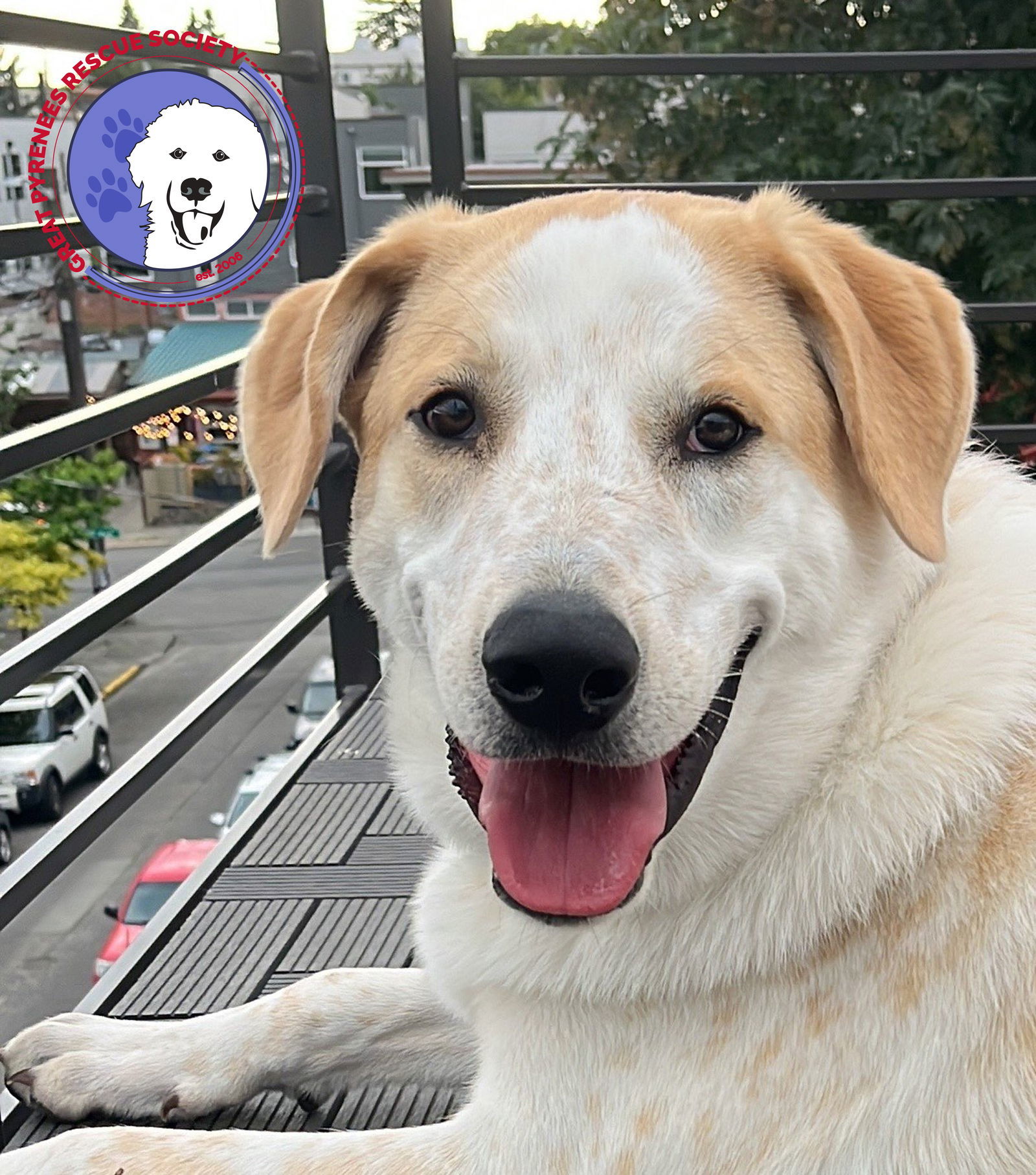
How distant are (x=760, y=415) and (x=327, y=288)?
57 cm

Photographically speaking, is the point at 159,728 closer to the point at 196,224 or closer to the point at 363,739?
the point at 196,224

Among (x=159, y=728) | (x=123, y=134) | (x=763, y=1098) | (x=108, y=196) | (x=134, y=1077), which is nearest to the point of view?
(x=763, y=1098)

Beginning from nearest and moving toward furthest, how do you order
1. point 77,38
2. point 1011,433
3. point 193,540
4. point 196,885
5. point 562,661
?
point 562,661 < point 77,38 < point 196,885 < point 193,540 < point 1011,433

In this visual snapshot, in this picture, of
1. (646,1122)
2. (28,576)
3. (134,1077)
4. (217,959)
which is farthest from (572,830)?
(28,576)

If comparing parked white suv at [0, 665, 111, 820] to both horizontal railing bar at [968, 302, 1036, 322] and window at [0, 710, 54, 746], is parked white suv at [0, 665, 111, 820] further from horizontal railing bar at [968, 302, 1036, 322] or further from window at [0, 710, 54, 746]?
horizontal railing bar at [968, 302, 1036, 322]

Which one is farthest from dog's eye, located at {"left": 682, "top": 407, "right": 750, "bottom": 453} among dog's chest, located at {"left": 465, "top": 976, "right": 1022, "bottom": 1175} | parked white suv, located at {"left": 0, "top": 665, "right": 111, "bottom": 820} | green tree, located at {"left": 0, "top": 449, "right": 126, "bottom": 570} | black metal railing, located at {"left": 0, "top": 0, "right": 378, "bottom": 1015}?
green tree, located at {"left": 0, "top": 449, "right": 126, "bottom": 570}

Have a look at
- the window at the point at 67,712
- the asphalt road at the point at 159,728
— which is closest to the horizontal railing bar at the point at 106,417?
the asphalt road at the point at 159,728

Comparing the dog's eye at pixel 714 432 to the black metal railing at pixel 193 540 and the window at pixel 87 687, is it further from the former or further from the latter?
the window at pixel 87 687

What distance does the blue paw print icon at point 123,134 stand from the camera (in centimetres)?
282

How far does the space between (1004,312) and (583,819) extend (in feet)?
7.96

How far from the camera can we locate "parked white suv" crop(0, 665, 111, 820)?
15859 millimetres

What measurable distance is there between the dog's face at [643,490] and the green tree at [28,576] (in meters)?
17.5

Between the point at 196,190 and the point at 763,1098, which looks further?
the point at 196,190

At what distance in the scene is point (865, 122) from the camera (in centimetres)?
658
